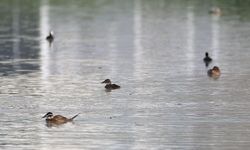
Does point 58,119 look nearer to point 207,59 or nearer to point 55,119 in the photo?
point 55,119

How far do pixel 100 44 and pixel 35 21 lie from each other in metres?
17.8

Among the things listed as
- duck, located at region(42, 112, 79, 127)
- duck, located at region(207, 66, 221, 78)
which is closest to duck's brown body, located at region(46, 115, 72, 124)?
duck, located at region(42, 112, 79, 127)

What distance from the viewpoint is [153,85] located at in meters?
37.1

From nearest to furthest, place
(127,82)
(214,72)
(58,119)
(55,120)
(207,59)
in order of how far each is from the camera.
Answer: (55,120) < (58,119) < (127,82) < (214,72) < (207,59)

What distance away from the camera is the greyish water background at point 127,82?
27344mm

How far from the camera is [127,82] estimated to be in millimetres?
38031

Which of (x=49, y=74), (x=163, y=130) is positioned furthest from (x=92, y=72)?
(x=163, y=130)

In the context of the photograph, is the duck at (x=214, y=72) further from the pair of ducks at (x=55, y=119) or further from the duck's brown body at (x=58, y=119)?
the duck's brown body at (x=58, y=119)

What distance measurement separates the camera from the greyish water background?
27344 millimetres

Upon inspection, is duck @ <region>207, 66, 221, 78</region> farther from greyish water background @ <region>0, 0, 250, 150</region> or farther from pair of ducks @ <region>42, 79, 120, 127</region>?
pair of ducks @ <region>42, 79, 120, 127</region>

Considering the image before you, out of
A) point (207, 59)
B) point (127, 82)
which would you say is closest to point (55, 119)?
point (127, 82)

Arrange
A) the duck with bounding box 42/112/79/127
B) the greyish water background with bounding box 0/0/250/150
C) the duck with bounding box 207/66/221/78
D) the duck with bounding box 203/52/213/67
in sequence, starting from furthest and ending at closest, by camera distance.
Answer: the duck with bounding box 203/52/213/67
the duck with bounding box 207/66/221/78
the duck with bounding box 42/112/79/127
the greyish water background with bounding box 0/0/250/150

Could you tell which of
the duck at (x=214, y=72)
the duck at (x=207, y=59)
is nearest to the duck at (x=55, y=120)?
the duck at (x=214, y=72)

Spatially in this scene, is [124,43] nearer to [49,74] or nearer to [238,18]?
[49,74]
